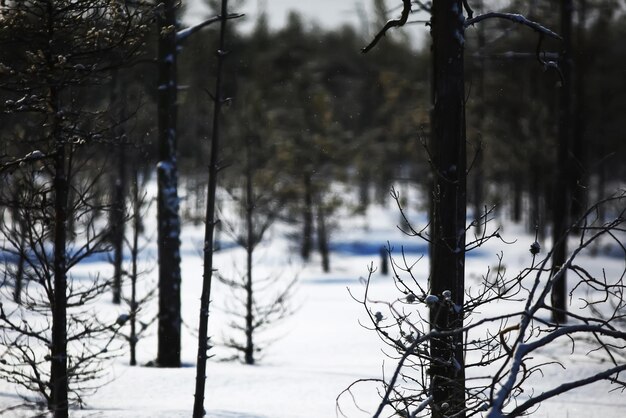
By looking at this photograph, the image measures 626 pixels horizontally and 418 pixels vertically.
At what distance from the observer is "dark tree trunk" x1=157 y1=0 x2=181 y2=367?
Answer: 11.3 metres

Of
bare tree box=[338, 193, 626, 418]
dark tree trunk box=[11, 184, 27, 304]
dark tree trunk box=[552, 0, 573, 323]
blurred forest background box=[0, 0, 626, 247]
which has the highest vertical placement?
blurred forest background box=[0, 0, 626, 247]

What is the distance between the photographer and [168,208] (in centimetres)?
1139

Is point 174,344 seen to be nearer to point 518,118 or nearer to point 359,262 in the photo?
point 359,262

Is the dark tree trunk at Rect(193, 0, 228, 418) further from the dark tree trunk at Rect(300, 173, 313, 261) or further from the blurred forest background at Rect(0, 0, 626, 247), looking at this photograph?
the dark tree trunk at Rect(300, 173, 313, 261)

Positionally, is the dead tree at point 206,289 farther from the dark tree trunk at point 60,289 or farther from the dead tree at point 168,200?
the dead tree at point 168,200

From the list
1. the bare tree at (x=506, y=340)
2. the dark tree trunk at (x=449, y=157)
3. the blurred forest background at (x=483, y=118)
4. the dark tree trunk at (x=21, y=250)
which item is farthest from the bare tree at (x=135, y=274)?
the blurred forest background at (x=483, y=118)

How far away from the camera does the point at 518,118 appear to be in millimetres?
34156

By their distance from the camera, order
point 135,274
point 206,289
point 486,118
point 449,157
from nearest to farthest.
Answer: point 449,157
point 206,289
point 135,274
point 486,118

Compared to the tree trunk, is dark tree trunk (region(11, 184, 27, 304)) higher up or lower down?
lower down

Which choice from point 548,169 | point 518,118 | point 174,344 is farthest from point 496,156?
point 174,344

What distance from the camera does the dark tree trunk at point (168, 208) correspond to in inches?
445

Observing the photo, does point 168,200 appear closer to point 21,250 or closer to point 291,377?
point 291,377

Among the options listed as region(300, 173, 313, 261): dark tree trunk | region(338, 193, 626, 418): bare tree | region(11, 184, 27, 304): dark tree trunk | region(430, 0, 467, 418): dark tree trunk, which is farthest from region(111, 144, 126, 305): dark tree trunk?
region(300, 173, 313, 261): dark tree trunk

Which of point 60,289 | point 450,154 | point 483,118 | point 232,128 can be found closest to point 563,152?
point 450,154
